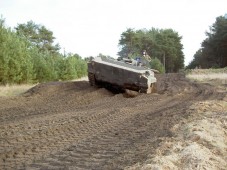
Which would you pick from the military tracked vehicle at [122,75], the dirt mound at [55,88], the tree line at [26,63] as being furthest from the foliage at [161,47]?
the military tracked vehicle at [122,75]

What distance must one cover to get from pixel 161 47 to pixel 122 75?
214 feet

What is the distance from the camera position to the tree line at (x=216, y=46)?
56156mm

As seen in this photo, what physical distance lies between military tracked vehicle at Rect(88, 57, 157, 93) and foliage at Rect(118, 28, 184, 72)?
58.5m

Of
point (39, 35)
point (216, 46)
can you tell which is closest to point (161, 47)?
point (216, 46)

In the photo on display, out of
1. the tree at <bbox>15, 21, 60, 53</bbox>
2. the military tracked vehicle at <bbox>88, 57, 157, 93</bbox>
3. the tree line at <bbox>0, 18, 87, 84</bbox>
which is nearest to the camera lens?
the military tracked vehicle at <bbox>88, 57, 157, 93</bbox>

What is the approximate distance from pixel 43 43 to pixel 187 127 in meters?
53.8

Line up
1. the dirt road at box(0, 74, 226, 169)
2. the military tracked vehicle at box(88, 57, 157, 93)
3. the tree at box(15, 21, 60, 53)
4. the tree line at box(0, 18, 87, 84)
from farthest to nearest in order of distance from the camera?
the tree at box(15, 21, 60, 53), the tree line at box(0, 18, 87, 84), the military tracked vehicle at box(88, 57, 157, 93), the dirt road at box(0, 74, 226, 169)

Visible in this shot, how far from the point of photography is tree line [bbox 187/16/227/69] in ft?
184

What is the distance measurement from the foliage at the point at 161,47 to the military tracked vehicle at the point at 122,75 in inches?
2303

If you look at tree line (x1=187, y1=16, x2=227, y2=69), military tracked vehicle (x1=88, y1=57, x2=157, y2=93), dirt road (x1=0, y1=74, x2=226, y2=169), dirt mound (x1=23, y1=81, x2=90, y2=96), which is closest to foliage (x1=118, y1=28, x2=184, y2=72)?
tree line (x1=187, y1=16, x2=227, y2=69)

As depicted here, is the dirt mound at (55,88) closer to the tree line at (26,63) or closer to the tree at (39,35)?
the tree line at (26,63)

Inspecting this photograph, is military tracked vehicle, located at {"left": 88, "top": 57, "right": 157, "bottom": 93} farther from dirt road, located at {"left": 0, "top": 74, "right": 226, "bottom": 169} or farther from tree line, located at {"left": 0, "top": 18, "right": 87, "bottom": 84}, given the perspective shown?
tree line, located at {"left": 0, "top": 18, "right": 87, "bottom": 84}

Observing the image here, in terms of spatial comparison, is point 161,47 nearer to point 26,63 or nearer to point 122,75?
point 26,63

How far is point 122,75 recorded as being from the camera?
14.7m
